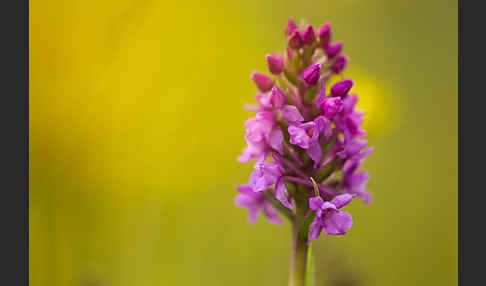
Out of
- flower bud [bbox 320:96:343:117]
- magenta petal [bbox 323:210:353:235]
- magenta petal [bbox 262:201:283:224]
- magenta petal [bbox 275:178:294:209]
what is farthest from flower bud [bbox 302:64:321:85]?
magenta petal [bbox 262:201:283:224]

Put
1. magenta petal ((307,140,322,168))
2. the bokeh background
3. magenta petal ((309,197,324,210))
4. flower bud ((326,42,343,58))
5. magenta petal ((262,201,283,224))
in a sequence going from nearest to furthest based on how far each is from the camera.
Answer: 1. magenta petal ((309,197,324,210))
2. magenta petal ((307,140,322,168))
3. flower bud ((326,42,343,58))
4. magenta petal ((262,201,283,224))
5. the bokeh background

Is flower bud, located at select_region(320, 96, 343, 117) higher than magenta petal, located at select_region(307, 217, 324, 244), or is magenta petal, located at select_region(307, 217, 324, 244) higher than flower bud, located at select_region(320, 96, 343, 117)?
flower bud, located at select_region(320, 96, 343, 117)

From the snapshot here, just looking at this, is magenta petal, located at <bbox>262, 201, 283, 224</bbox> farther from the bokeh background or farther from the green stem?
the bokeh background

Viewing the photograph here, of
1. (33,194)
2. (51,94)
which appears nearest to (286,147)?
(33,194)

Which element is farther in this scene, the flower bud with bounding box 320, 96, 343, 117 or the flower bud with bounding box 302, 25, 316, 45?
the flower bud with bounding box 302, 25, 316, 45

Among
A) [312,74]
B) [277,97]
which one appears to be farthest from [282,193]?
[312,74]

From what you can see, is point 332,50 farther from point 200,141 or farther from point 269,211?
point 200,141

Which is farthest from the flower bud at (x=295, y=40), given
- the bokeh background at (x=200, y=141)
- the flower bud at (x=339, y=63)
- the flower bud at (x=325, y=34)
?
the bokeh background at (x=200, y=141)
